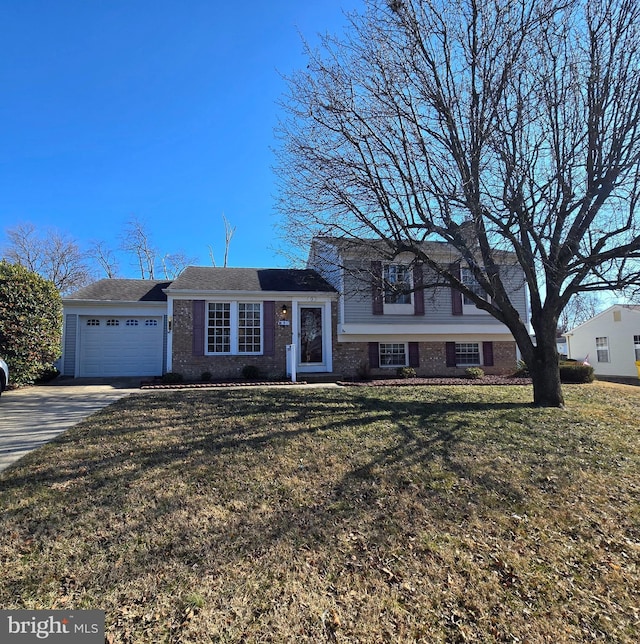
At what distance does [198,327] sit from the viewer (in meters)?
12.8

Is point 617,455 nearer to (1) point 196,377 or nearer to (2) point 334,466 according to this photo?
(2) point 334,466

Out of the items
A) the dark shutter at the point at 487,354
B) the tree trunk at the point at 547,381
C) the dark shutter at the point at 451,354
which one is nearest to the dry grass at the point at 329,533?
the tree trunk at the point at 547,381

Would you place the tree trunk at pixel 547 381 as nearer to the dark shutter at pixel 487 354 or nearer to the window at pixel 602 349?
the dark shutter at pixel 487 354

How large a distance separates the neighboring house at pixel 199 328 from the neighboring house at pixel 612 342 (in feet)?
60.0

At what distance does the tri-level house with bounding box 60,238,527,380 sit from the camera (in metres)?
12.9

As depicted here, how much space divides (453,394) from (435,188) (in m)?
4.91

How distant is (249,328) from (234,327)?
526mm

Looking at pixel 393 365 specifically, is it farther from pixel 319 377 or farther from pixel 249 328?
pixel 249 328

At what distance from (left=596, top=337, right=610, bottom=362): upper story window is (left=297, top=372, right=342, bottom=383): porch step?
19.6 m

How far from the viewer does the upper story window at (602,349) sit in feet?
76.4

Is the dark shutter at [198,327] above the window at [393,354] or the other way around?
above

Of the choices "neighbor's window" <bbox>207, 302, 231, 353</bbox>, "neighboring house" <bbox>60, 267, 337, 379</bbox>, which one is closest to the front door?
"neighboring house" <bbox>60, 267, 337, 379</bbox>

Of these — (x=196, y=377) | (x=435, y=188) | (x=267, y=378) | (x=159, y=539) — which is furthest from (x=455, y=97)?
(x=196, y=377)

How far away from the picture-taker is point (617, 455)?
5070 millimetres
